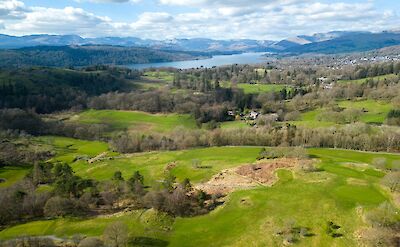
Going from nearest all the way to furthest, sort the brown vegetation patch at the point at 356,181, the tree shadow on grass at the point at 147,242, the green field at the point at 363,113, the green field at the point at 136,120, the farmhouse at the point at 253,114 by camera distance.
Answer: the tree shadow on grass at the point at 147,242 → the brown vegetation patch at the point at 356,181 → the green field at the point at 363,113 → the green field at the point at 136,120 → the farmhouse at the point at 253,114

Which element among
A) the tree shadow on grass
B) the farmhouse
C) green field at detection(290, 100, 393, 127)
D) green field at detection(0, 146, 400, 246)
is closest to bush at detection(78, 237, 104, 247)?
the tree shadow on grass

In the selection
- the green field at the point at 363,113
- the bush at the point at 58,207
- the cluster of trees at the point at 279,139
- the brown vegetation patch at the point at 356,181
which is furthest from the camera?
the green field at the point at 363,113

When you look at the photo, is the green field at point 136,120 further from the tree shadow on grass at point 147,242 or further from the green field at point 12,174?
the tree shadow on grass at point 147,242

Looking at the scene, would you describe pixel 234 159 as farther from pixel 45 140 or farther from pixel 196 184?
pixel 45 140

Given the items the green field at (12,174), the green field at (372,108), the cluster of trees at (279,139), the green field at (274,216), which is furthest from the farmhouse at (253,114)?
the green field at (12,174)

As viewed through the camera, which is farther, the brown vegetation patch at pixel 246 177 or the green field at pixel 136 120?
the green field at pixel 136 120

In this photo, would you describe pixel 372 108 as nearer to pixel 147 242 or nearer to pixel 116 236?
pixel 147 242

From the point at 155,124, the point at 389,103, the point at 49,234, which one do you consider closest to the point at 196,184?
the point at 49,234
